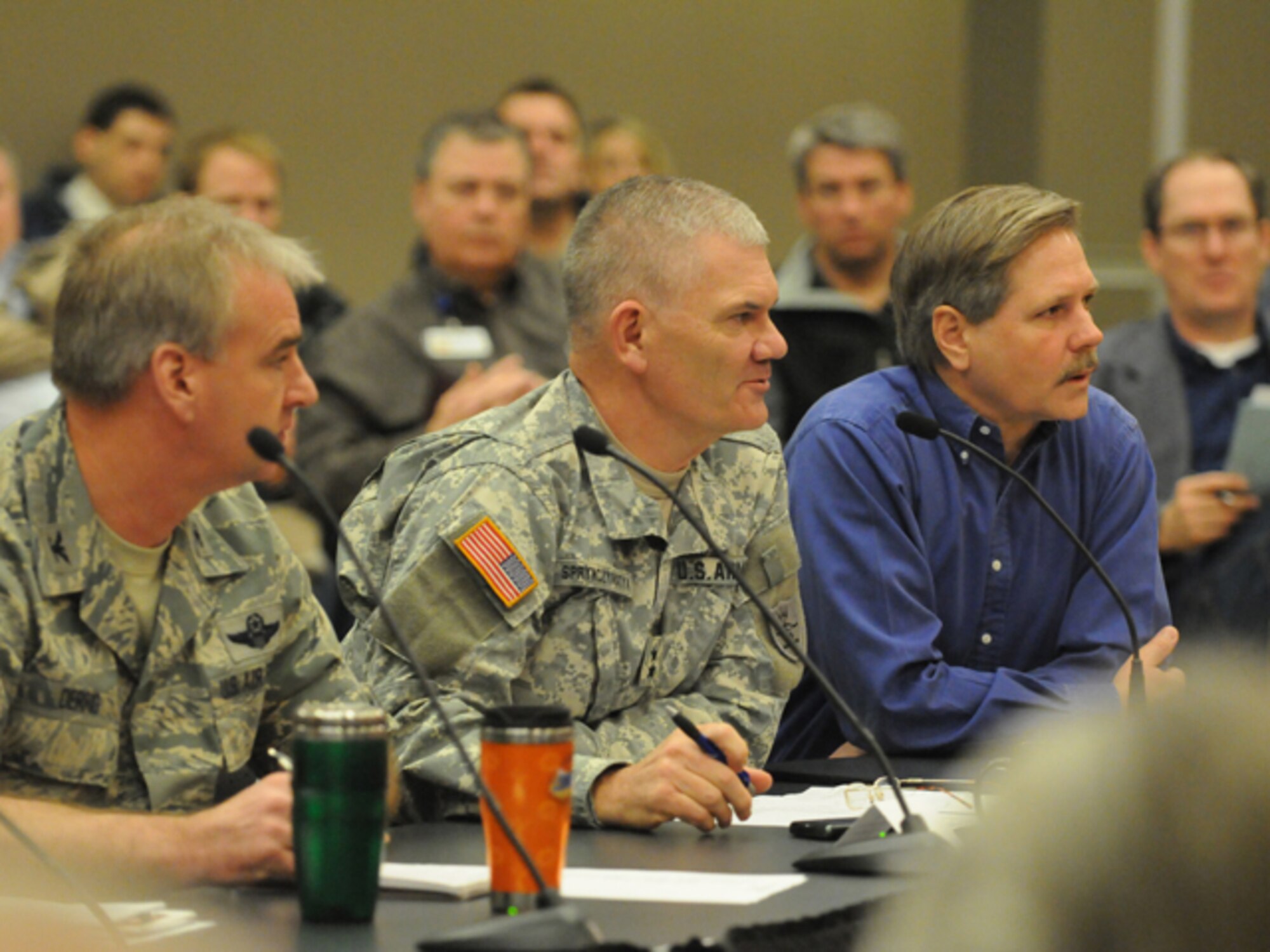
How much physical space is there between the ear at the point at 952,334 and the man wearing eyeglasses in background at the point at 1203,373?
1.32 m

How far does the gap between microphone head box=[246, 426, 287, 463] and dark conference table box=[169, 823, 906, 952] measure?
15.2 inches

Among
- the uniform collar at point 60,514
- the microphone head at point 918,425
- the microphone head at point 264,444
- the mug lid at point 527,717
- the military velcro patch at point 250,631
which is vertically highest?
the microphone head at point 264,444

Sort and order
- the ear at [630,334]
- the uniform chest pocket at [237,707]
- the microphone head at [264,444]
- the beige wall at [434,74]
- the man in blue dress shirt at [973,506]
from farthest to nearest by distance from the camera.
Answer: the beige wall at [434,74], the man in blue dress shirt at [973,506], the ear at [630,334], the uniform chest pocket at [237,707], the microphone head at [264,444]

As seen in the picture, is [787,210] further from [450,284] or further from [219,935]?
[219,935]

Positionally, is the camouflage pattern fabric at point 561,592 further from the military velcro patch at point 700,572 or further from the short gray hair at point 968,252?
the short gray hair at point 968,252

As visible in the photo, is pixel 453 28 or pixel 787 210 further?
pixel 787 210

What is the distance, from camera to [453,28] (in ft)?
21.1

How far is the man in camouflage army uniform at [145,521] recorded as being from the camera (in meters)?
1.67

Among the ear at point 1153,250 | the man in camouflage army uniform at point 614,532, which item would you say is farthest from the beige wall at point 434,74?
the man in camouflage army uniform at point 614,532

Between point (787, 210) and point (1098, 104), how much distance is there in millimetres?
1387

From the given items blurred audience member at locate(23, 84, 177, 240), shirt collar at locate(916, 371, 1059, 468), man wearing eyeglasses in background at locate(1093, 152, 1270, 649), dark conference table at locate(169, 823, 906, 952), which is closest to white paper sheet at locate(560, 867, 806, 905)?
dark conference table at locate(169, 823, 906, 952)

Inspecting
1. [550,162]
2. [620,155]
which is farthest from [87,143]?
[620,155]

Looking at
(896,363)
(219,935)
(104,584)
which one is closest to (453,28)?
(896,363)

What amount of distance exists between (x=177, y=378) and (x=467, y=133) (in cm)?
265
